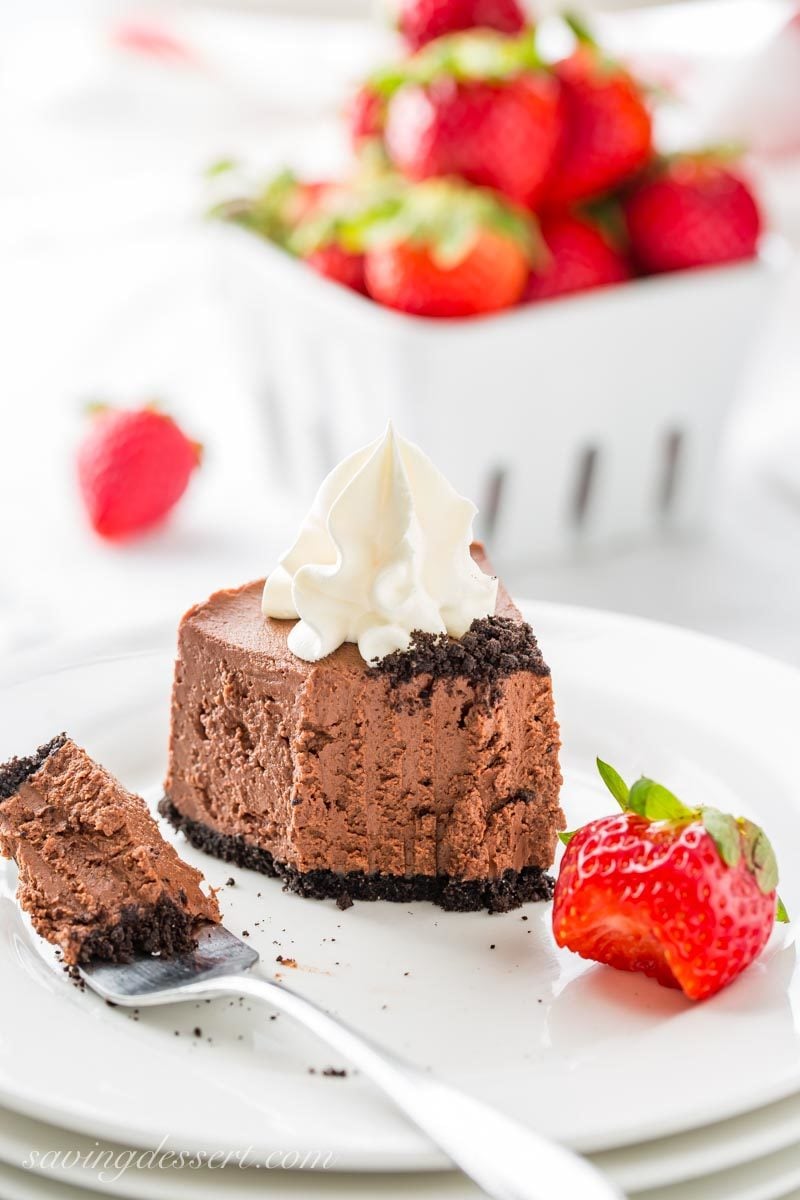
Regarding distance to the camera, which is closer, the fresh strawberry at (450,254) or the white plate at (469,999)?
the white plate at (469,999)

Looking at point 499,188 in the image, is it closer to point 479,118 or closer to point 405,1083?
point 479,118

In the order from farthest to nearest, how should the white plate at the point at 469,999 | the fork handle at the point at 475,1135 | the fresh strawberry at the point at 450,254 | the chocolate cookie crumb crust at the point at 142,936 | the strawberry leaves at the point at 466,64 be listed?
the strawberry leaves at the point at 466,64 < the fresh strawberry at the point at 450,254 < the chocolate cookie crumb crust at the point at 142,936 < the white plate at the point at 469,999 < the fork handle at the point at 475,1135

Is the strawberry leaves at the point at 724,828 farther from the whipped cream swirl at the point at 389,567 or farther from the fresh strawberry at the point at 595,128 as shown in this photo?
the fresh strawberry at the point at 595,128

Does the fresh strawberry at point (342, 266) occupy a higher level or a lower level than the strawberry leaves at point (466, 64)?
lower

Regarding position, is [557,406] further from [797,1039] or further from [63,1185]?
[63,1185]

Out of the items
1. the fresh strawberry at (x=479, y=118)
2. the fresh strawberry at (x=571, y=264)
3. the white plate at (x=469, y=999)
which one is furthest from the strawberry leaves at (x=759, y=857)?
the fresh strawberry at (x=479, y=118)

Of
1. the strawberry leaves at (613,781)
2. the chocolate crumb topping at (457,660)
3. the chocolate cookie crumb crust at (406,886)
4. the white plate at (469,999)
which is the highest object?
the chocolate crumb topping at (457,660)

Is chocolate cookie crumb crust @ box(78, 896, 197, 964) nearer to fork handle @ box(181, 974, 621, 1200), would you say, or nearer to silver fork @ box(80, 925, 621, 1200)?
silver fork @ box(80, 925, 621, 1200)

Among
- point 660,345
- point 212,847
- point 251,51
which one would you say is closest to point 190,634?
point 212,847
